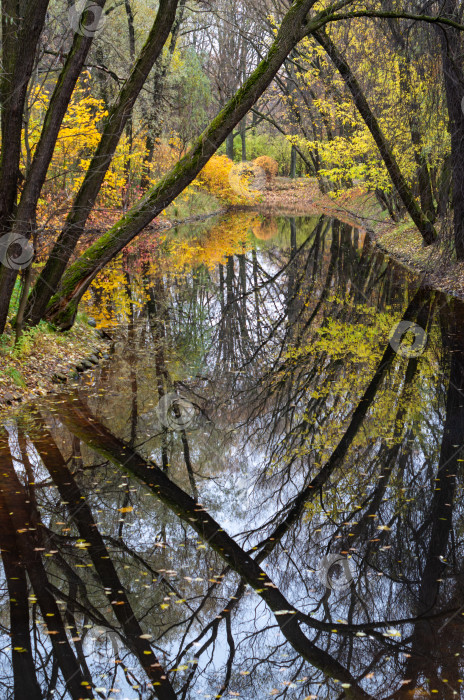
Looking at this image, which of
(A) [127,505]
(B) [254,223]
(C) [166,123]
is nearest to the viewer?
(A) [127,505]

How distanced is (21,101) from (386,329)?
24.0 ft

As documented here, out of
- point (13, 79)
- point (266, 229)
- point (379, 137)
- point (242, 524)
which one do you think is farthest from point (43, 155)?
point (266, 229)

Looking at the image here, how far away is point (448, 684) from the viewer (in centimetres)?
357

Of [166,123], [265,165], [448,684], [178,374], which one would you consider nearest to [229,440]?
[178,374]

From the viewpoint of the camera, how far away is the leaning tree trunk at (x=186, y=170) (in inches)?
362

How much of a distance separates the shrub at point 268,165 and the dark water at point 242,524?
4597 centimetres

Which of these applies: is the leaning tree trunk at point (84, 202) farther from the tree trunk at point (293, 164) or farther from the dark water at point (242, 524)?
the tree trunk at point (293, 164)

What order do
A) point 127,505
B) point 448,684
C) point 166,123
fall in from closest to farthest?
point 448,684 → point 127,505 → point 166,123

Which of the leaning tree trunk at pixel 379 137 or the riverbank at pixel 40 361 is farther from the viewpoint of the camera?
the leaning tree trunk at pixel 379 137

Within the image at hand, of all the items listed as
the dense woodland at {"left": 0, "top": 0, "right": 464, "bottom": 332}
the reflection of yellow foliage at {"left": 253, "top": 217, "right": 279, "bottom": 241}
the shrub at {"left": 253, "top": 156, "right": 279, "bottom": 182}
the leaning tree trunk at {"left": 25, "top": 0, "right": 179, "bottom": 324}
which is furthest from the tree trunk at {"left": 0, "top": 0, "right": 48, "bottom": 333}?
the shrub at {"left": 253, "top": 156, "right": 279, "bottom": 182}

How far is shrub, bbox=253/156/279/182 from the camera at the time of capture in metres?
55.4

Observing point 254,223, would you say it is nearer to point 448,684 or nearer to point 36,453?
point 36,453

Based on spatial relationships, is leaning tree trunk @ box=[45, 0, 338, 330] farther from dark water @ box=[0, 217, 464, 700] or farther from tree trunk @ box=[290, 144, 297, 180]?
tree trunk @ box=[290, 144, 297, 180]

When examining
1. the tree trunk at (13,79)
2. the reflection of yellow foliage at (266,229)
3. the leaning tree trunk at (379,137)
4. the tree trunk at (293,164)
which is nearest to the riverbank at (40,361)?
the tree trunk at (13,79)
